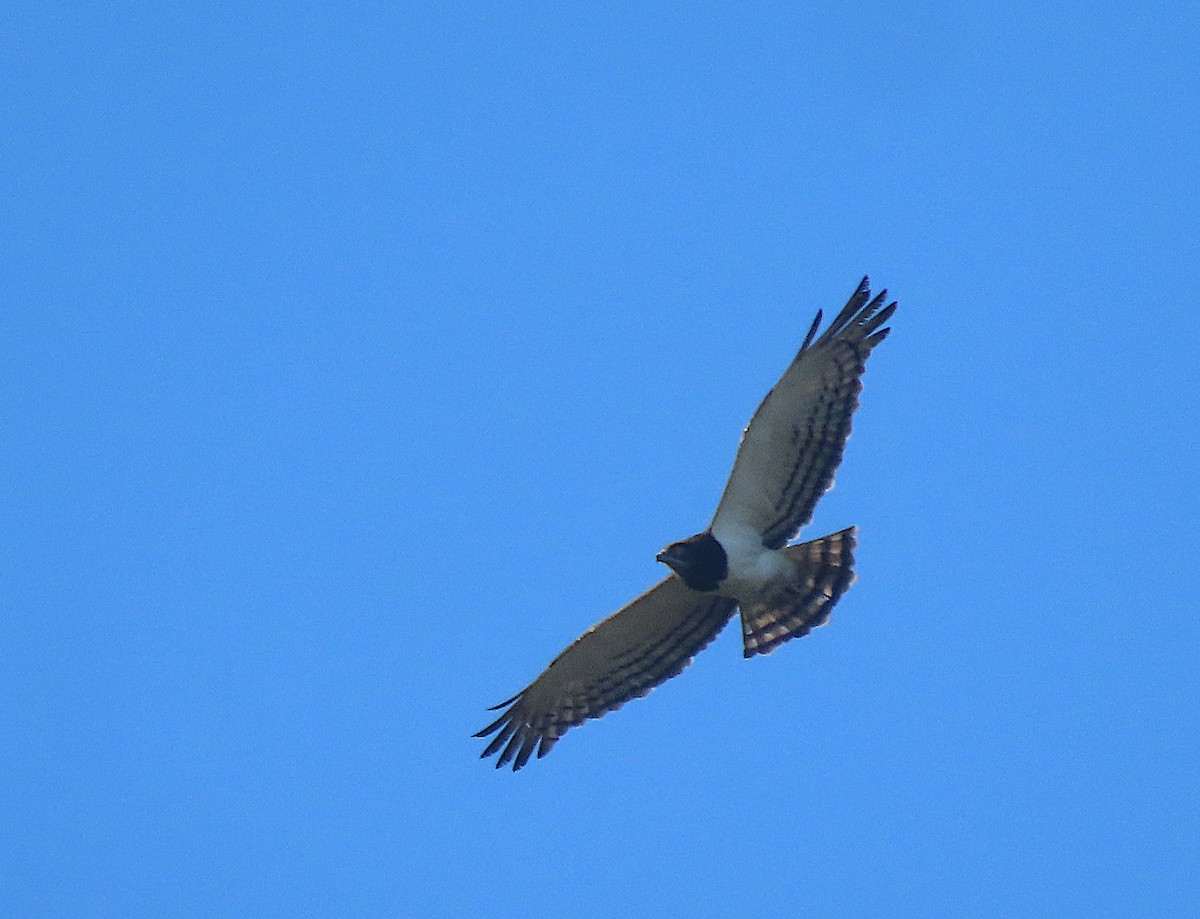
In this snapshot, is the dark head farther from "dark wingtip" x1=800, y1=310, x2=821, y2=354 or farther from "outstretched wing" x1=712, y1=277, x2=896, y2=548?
"dark wingtip" x1=800, y1=310, x2=821, y2=354

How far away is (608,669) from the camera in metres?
14.5

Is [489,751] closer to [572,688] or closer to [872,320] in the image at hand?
[572,688]

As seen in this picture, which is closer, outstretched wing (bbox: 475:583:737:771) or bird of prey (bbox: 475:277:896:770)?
bird of prey (bbox: 475:277:896:770)

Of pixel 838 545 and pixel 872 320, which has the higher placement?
pixel 872 320

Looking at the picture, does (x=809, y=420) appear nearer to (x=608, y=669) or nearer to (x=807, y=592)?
(x=807, y=592)

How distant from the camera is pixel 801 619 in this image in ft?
46.0

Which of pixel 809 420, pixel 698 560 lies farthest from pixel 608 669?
pixel 809 420

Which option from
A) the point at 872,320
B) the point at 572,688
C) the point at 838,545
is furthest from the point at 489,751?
the point at 872,320

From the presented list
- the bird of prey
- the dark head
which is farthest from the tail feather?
the dark head

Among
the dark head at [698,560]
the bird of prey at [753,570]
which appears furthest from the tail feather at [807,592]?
the dark head at [698,560]

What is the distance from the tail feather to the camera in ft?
45.8

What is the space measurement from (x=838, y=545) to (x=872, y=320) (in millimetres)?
1668

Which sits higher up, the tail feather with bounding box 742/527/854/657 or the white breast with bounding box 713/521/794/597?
the white breast with bounding box 713/521/794/597

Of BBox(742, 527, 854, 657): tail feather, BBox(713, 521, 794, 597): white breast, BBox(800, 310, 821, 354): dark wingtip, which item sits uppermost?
BBox(800, 310, 821, 354): dark wingtip
